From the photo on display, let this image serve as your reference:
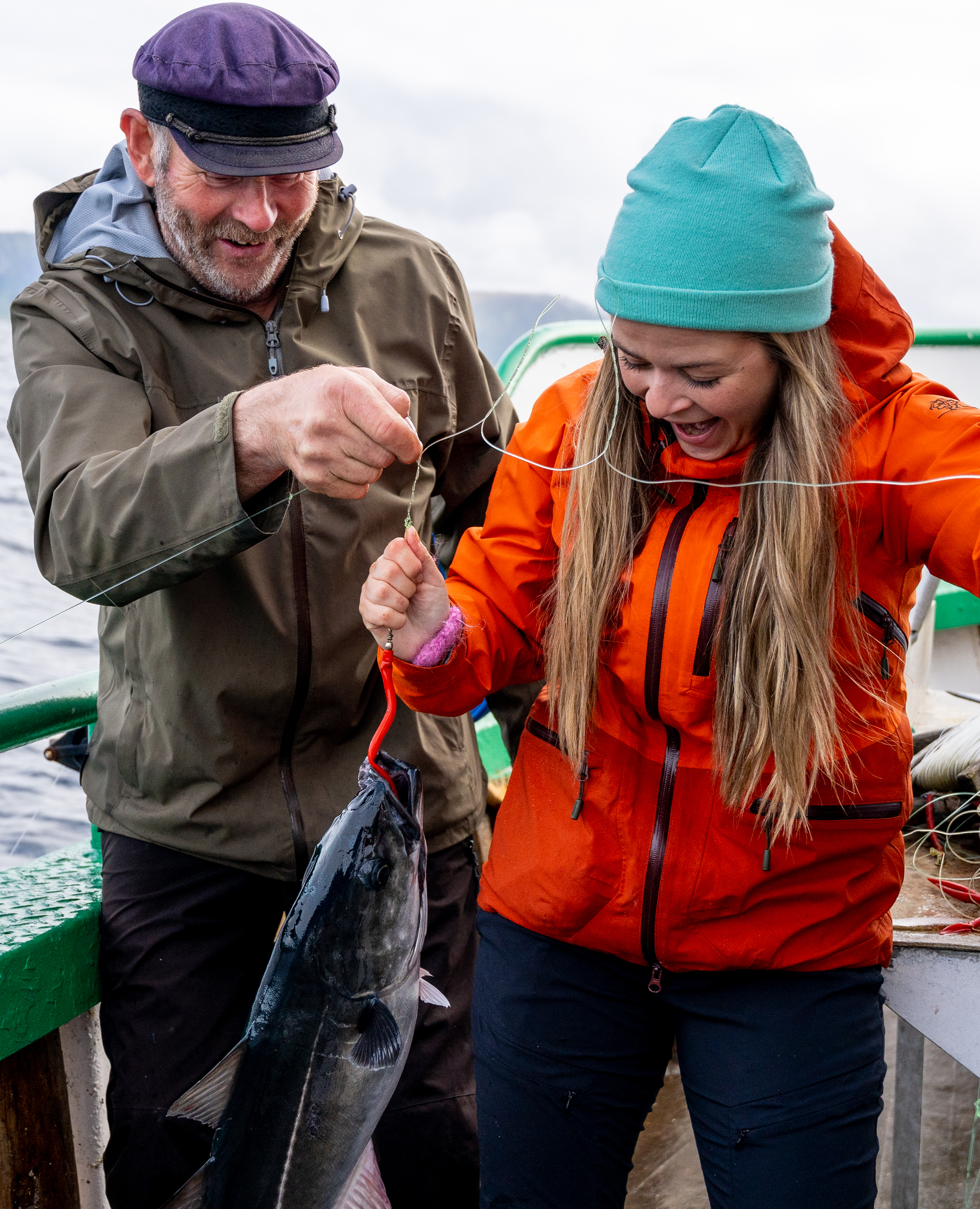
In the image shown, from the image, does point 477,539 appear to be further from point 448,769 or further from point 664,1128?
point 664,1128

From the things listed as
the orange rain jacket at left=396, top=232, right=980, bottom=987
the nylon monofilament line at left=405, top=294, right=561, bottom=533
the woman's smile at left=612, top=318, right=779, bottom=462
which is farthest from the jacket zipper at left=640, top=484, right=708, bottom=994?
the nylon monofilament line at left=405, top=294, right=561, bottom=533

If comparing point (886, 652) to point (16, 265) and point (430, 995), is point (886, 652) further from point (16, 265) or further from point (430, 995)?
point (16, 265)

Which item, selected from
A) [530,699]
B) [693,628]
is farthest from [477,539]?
[530,699]

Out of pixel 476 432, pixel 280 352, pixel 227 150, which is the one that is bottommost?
pixel 476 432

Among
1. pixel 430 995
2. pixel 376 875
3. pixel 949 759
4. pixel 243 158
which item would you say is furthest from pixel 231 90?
→ pixel 949 759

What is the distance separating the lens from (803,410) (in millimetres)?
1743

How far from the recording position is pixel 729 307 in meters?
1.67

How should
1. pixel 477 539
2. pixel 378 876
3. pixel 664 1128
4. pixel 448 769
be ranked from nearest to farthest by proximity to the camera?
1. pixel 378 876
2. pixel 477 539
3. pixel 448 769
4. pixel 664 1128

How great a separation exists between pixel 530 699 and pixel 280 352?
1083 millimetres

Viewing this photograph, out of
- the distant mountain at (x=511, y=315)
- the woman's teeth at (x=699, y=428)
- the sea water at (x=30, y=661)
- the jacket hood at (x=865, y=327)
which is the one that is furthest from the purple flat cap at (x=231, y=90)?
the distant mountain at (x=511, y=315)

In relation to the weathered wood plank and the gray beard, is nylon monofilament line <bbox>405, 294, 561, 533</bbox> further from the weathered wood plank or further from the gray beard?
the weathered wood plank

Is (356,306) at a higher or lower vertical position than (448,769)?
higher

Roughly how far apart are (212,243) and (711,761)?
1485 millimetres

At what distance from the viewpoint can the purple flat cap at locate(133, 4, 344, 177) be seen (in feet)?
7.37
